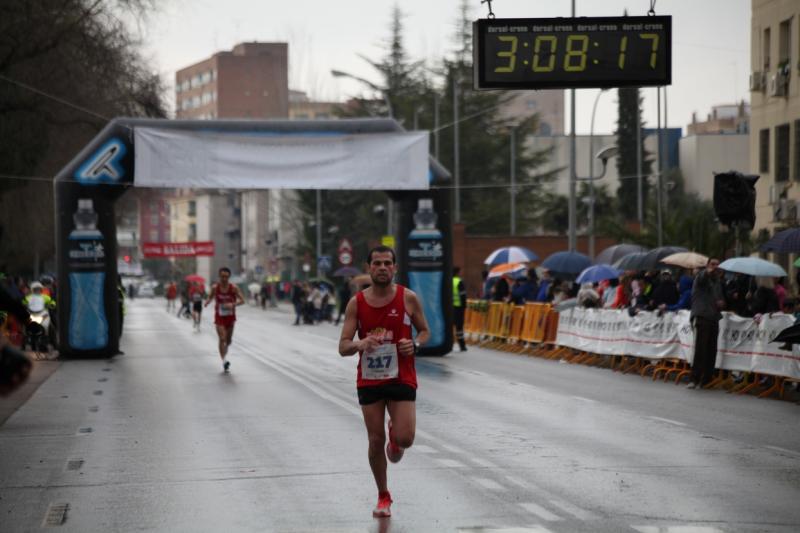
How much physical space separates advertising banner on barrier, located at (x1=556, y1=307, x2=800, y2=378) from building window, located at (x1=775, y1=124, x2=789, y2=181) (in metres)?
12.9

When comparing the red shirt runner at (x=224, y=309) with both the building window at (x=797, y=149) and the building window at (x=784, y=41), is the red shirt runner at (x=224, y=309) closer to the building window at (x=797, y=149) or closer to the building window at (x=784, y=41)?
the building window at (x=797, y=149)

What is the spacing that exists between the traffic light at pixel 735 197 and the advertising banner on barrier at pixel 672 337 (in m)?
1.43

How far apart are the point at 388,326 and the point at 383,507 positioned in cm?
116

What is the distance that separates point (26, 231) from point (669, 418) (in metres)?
28.8

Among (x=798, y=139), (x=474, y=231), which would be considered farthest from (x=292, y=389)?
(x=474, y=231)

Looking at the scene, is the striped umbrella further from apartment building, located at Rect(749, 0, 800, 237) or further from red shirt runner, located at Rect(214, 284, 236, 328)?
red shirt runner, located at Rect(214, 284, 236, 328)

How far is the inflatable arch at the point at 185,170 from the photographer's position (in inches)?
1146

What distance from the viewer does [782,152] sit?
1607 inches

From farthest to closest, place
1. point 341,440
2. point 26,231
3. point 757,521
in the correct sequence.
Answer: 1. point 26,231
2. point 341,440
3. point 757,521

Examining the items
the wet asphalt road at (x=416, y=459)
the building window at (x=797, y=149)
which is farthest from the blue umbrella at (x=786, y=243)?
the building window at (x=797, y=149)

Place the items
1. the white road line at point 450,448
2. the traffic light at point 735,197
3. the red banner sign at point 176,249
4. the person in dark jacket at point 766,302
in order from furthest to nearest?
the red banner sign at point 176,249 < the person in dark jacket at point 766,302 < the traffic light at point 735,197 < the white road line at point 450,448

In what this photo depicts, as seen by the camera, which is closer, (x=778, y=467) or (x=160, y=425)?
(x=778, y=467)

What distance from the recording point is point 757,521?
9219mm

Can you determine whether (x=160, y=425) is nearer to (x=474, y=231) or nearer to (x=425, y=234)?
(x=425, y=234)
